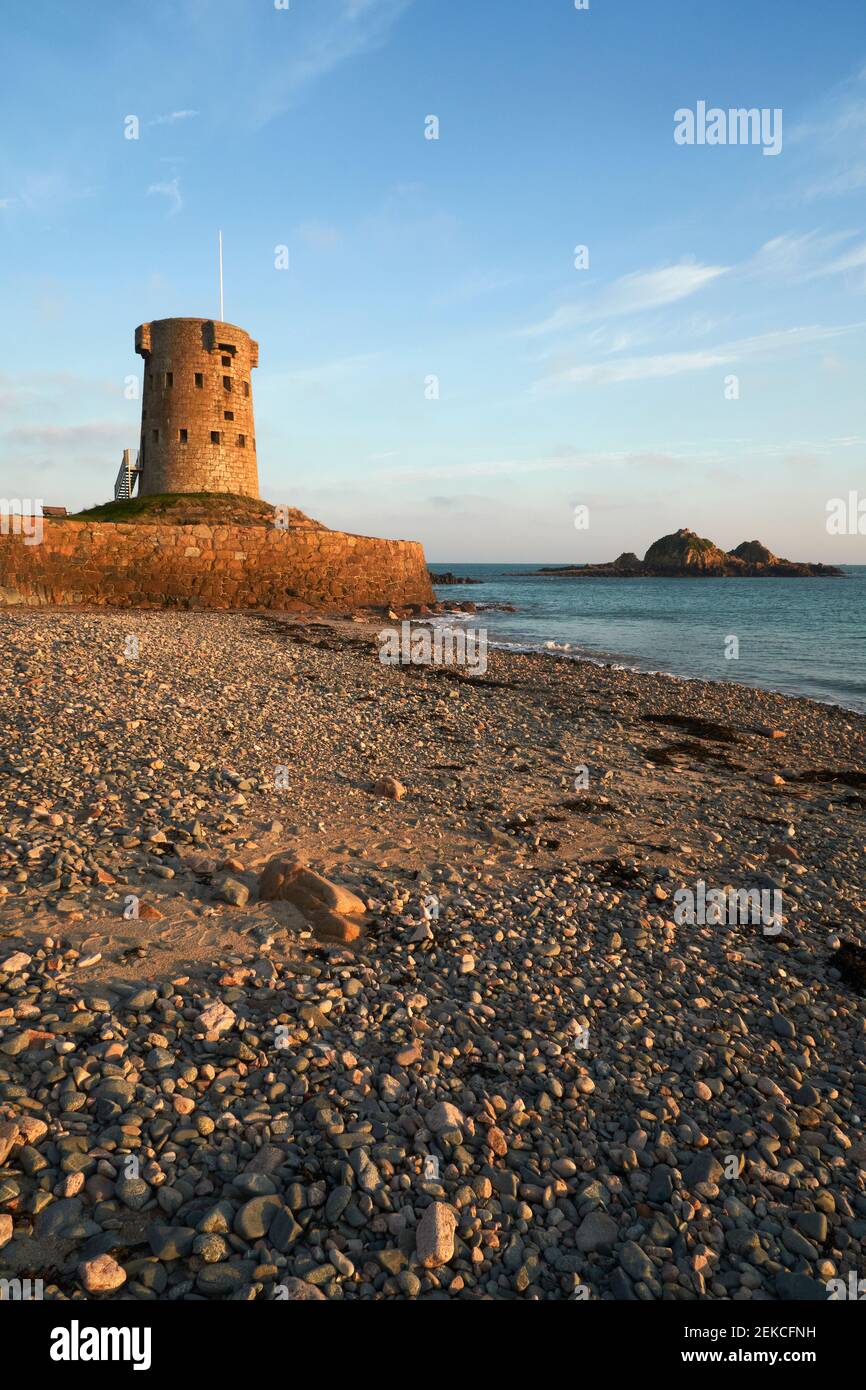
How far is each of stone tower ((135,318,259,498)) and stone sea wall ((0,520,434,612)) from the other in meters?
15.4

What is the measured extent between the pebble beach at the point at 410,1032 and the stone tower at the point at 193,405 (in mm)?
41081

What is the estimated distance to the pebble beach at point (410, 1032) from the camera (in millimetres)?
3484

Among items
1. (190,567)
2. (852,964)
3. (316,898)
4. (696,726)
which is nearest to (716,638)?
(696,726)

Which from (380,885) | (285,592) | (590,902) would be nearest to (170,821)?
(380,885)

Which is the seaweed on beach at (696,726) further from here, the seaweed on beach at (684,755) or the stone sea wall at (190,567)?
the stone sea wall at (190,567)

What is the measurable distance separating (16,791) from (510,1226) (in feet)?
25.5

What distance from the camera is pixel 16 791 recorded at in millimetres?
8711

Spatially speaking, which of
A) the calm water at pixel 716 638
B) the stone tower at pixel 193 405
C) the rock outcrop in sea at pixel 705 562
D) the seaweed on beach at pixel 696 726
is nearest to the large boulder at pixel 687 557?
the rock outcrop in sea at pixel 705 562

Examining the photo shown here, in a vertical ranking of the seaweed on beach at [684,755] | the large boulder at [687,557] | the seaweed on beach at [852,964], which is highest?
the large boulder at [687,557]

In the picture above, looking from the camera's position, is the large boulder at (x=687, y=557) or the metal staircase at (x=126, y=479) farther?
the large boulder at (x=687, y=557)

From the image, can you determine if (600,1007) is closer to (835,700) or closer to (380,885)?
(380,885)

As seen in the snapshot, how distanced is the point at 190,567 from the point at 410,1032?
3152 cm
